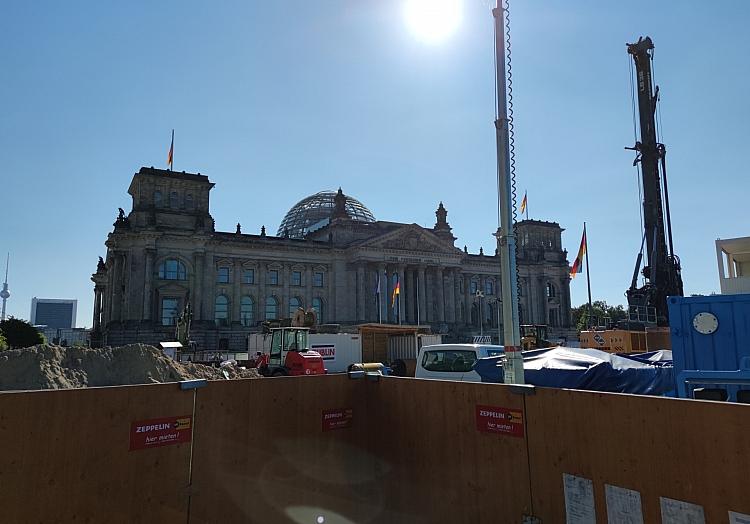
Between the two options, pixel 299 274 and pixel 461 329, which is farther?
pixel 461 329

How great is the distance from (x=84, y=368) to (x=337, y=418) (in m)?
18.7

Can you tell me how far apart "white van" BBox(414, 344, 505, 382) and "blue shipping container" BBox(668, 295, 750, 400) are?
6.30 m

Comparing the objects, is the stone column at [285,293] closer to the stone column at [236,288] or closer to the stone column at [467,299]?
the stone column at [236,288]

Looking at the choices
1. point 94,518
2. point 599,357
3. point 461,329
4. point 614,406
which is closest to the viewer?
point 614,406

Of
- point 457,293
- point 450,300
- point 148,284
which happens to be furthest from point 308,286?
point 457,293

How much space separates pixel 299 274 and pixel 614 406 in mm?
74053

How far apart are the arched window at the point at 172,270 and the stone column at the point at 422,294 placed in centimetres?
3492

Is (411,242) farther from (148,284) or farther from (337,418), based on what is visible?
(337,418)

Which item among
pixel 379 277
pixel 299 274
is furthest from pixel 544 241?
pixel 299 274

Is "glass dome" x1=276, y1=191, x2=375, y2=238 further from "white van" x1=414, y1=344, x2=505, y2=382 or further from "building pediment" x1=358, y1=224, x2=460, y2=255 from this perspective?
"white van" x1=414, y1=344, x2=505, y2=382

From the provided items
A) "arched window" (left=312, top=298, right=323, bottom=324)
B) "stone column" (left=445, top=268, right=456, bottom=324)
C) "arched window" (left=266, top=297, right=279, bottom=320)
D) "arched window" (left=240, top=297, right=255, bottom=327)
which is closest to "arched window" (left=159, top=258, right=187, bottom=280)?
"arched window" (left=240, top=297, right=255, bottom=327)

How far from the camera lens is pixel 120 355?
80.7 feet

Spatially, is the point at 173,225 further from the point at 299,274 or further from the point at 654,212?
the point at 654,212

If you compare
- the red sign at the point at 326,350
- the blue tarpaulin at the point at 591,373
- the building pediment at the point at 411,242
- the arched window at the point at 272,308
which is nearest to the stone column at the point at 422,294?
the building pediment at the point at 411,242
